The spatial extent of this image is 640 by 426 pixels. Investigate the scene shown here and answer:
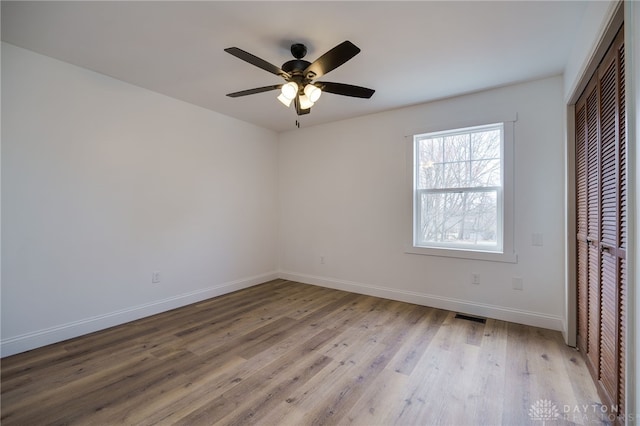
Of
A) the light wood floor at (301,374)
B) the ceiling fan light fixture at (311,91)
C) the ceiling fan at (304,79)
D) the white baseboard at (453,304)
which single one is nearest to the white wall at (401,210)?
the white baseboard at (453,304)

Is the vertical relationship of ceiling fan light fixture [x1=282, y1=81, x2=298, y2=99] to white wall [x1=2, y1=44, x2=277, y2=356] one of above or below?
above

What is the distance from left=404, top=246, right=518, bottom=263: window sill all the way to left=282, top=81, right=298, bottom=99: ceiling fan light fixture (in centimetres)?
242

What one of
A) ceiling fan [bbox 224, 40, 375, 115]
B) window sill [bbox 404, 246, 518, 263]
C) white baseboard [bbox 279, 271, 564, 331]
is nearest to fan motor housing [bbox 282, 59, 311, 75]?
ceiling fan [bbox 224, 40, 375, 115]

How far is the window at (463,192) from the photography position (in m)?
3.16

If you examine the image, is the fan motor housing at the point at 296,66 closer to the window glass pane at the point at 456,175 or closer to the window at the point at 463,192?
the window at the point at 463,192

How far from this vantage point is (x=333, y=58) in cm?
192

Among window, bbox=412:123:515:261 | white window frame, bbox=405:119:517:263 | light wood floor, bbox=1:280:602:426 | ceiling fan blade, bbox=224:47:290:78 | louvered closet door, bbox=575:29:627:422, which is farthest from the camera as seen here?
window, bbox=412:123:515:261

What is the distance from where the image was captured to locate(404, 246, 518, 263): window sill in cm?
306

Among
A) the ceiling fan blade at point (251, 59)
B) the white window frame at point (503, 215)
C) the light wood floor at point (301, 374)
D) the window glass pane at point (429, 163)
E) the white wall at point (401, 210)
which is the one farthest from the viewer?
the window glass pane at point (429, 163)

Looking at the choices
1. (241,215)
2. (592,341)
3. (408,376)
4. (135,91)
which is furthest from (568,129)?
(135,91)

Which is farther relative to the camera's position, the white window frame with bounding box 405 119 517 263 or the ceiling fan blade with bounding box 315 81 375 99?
the white window frame with bounding box 405 119 517 263

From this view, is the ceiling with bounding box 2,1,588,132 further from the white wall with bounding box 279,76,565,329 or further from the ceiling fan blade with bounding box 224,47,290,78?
the white wall with bounding box 279,76,565,329

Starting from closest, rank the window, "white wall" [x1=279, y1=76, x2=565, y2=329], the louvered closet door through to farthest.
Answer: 1. the louvered closet door
2. "white wall" [x1=279, y1=76, x2=565, y2=329]
3. the window

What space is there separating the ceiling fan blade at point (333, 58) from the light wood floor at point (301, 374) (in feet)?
7.32
